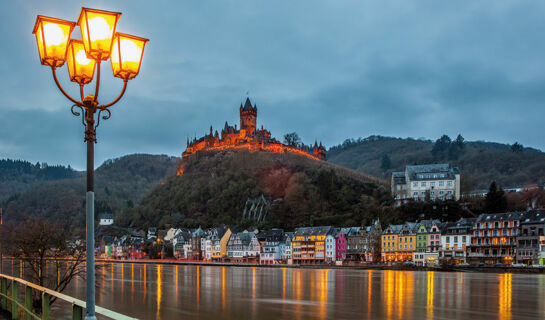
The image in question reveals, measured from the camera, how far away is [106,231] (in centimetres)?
15588

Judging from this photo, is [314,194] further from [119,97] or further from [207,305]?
[119,97]

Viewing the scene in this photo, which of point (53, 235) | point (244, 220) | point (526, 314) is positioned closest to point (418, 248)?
point (244, 220)

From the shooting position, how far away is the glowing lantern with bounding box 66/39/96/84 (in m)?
→ 7.57

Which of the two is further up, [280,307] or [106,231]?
[280,307]

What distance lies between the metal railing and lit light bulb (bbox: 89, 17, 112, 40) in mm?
3467

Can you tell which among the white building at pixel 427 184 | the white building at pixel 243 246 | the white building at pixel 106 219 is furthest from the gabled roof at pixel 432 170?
the white building at pixel 106 219

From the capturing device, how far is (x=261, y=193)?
134000 mm

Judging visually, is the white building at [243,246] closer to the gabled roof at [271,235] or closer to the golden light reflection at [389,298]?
the gabled roof at [271,235]

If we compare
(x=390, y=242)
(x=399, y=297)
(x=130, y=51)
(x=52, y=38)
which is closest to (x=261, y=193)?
(x=390, y=242)

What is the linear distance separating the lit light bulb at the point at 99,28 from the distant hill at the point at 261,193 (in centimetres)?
9655

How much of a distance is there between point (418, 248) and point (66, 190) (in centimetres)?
14933

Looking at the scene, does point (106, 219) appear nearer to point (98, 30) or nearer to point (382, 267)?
point (382, 267)

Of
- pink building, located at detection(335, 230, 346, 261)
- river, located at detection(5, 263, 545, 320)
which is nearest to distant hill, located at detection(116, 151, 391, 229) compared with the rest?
pink building, located at detection(335, 230, 346, 261)

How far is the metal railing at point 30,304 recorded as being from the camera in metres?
7.15
